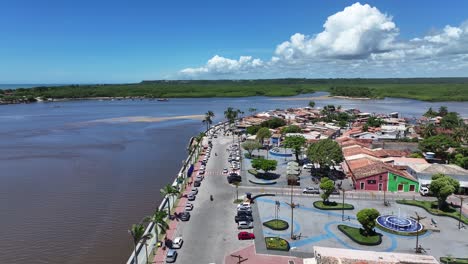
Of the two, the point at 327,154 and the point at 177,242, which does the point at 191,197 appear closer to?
the point at 177,242

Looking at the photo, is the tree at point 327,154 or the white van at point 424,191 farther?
the tree at point 327,154

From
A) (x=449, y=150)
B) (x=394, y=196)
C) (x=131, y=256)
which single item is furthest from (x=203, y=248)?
(x=449, y=150)

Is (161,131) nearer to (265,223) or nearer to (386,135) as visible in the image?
(386,135)

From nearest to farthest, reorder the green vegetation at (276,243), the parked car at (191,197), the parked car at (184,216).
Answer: the green vegetation at (276,243)
the parked car at (184,216)
the parked car at (191,197)

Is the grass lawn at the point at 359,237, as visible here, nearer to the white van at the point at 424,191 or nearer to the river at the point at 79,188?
the white van at the point at 424,191

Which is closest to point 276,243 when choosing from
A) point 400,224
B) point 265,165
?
point 400,224

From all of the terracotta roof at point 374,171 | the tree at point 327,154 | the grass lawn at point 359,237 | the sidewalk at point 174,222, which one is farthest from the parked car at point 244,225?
the tree at point 327,154

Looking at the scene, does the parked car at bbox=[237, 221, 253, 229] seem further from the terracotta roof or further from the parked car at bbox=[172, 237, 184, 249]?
the terracotta roof
